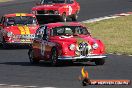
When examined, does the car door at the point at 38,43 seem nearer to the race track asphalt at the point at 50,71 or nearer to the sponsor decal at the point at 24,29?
the race track asphalt at the point at 50,71

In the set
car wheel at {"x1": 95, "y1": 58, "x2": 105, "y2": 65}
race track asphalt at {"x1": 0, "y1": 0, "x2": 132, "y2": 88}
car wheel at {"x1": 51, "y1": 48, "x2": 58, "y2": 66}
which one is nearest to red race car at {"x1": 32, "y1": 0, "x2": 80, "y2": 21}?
race track asphalt at {"x1": 0, "y1": 0, "x2": 132, "y2": 88}

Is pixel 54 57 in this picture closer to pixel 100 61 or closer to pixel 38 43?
pixel 100 61

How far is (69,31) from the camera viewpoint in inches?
711

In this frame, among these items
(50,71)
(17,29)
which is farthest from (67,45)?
(17,29)

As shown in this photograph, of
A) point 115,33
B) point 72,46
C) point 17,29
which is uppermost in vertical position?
point 72,46

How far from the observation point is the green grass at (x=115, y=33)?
22941 mm

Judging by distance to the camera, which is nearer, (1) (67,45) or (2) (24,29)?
(1) (67,45)

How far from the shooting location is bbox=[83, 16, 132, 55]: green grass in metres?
22.9

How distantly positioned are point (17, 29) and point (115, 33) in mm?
5862

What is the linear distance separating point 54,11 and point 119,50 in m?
12.4

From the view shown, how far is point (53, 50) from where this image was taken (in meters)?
17.2

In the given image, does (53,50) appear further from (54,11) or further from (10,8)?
(10,8)

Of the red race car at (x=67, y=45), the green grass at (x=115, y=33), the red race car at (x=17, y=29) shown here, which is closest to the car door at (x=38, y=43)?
the red race car at (x=67, y=45)

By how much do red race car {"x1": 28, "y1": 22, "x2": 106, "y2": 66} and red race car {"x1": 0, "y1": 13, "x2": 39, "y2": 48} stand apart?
6.26 metres
